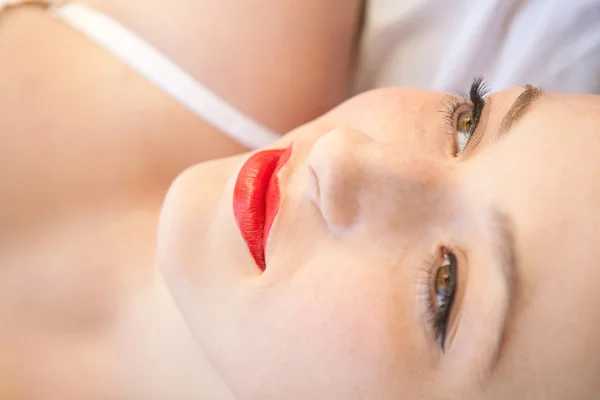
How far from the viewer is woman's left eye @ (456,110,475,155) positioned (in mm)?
780

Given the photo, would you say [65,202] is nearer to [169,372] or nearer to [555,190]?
[169,372]

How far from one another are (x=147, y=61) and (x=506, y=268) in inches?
28.9

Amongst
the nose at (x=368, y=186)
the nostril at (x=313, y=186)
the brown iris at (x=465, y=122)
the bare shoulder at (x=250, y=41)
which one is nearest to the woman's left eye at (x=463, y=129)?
the brown iris at (x=465, y=122)

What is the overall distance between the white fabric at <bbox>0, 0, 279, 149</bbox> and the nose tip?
0.40 meters

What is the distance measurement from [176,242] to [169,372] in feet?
0.81

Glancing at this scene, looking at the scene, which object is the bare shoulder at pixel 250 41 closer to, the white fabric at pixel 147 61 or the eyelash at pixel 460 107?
the white fabric at pixel 147 61

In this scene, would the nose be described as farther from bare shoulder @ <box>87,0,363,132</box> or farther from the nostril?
bare shoulder @ <box>87,0,363,132</box>

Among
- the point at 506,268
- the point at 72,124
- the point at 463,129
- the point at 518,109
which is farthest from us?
the point at 72,124

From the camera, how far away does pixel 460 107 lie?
0.85 meters

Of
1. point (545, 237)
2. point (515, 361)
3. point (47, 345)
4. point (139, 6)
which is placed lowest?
point (515, 361)

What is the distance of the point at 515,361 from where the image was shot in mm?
609

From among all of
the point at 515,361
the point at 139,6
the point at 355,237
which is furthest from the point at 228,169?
the point at 515,361

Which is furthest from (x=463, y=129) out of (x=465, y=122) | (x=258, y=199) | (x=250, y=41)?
(x=250, y=41)

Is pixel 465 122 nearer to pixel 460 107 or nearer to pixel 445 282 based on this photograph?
pixel 460 107
